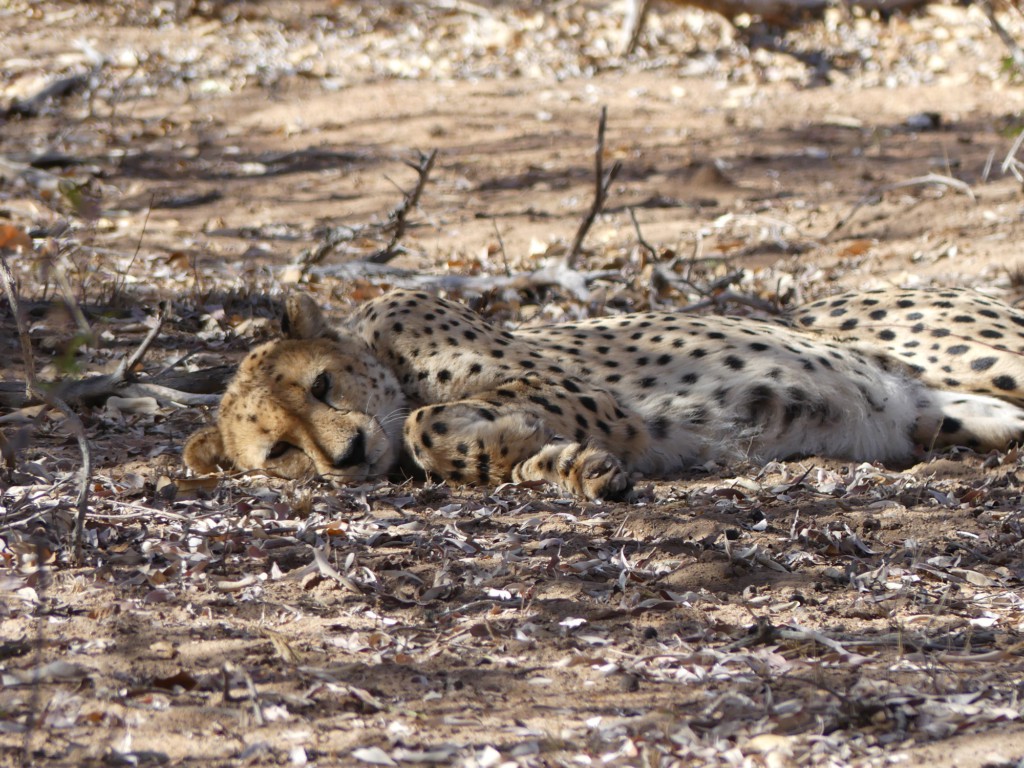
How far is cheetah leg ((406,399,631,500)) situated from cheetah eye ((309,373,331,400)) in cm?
29

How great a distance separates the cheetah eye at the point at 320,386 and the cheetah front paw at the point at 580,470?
2.22 ft

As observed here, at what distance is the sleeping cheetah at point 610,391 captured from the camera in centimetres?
382

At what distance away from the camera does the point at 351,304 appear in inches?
235

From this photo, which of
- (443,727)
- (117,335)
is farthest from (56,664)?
(117,335)

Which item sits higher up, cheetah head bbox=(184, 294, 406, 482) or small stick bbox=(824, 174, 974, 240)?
cheetah head bbox=(184, 294, 406, 482)

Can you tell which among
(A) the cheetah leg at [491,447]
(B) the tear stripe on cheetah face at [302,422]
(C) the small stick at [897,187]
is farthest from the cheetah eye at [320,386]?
(C) the small stick at [897,187]

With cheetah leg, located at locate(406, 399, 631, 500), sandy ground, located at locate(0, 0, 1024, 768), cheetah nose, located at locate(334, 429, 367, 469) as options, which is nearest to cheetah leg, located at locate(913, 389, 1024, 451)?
sandy ground, located at locate(0, 0, 1024, 768)

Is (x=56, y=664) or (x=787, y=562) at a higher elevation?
(x=56, y=664)

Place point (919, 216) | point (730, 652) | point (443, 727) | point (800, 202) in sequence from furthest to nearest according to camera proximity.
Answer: point (800, 202), point (919, 216), point (730, 652), point (443, 727)

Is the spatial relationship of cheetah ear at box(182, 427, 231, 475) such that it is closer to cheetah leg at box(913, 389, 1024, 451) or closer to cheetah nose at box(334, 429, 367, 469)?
cheetah nose at box(334, 429, 367, 469)

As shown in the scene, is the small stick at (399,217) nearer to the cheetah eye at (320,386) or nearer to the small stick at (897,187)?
the cheetah eye at (320,386)

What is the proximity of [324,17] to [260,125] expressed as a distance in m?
2.44

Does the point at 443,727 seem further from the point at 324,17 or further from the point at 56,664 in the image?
the point at 324,17

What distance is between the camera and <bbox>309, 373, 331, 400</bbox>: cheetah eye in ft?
12.7
